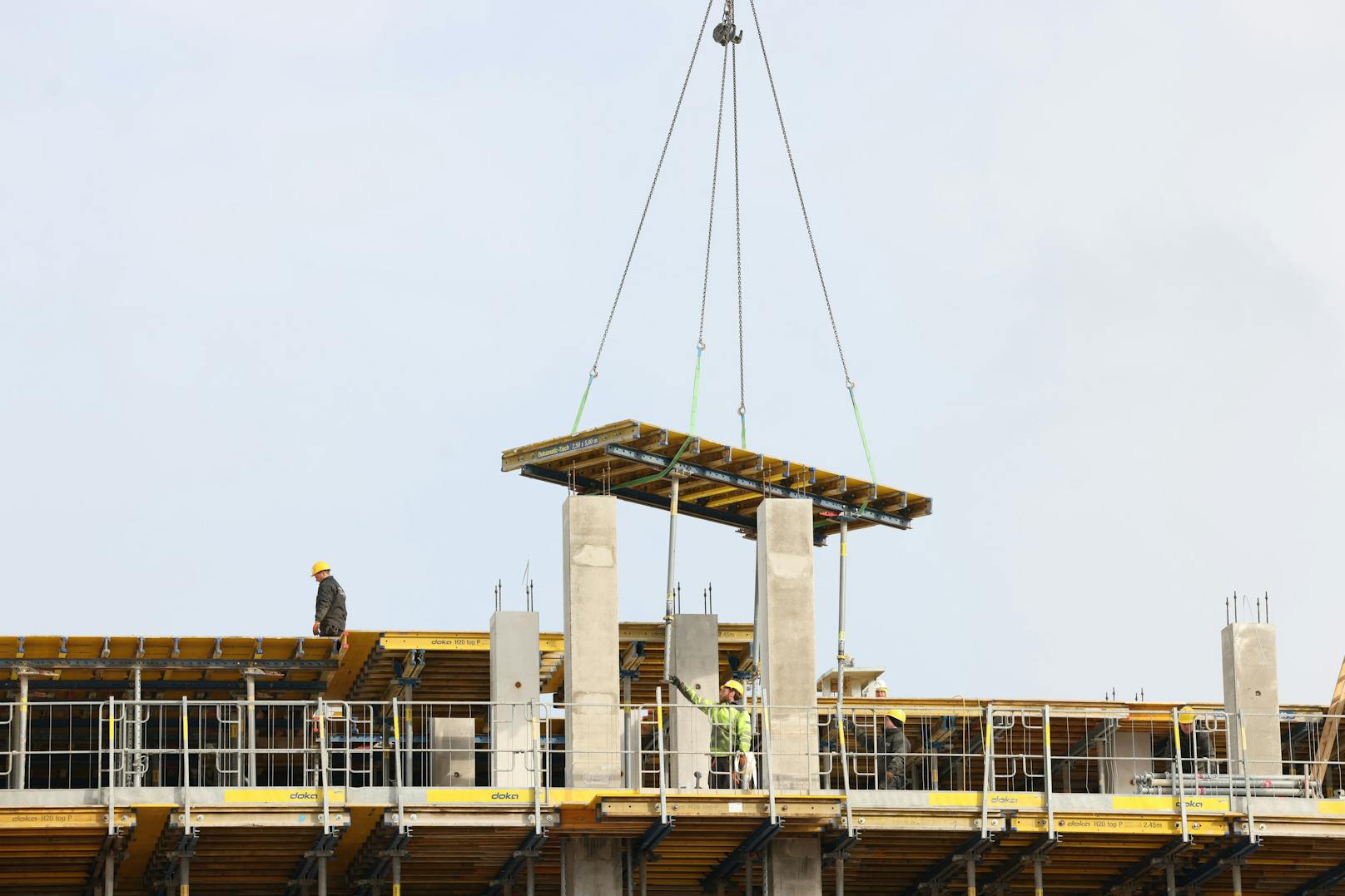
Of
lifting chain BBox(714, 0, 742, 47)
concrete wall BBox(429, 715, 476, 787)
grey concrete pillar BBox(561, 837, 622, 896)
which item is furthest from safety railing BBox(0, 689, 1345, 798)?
lifting chain BBox(714, 0, 742, 47)

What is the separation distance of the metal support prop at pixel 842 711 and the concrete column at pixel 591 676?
10.5ft

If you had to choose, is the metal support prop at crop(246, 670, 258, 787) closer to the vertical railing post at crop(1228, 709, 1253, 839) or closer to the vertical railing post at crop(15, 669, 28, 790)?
the vertical railing post at crop(15, 669, 28, 790)

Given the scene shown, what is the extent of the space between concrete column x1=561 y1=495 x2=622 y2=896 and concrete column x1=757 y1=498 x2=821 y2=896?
2262mm

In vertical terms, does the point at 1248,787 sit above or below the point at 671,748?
below

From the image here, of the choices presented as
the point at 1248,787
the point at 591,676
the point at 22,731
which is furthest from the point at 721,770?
the point at 22,731

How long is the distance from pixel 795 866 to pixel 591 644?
14.6 ft

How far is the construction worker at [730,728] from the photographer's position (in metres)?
34.8

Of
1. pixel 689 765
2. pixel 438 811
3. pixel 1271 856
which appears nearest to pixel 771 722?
pixel 689 765

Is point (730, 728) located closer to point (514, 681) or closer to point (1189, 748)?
point (514, 681)

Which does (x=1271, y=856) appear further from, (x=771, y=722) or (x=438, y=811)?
(x=438, y=811)

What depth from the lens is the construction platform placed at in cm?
3388

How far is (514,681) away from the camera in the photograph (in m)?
36.0

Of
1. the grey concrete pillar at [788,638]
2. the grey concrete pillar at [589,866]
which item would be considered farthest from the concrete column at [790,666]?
the grey concrete pillar at [589,866]

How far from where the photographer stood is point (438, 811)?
33.9 metres
